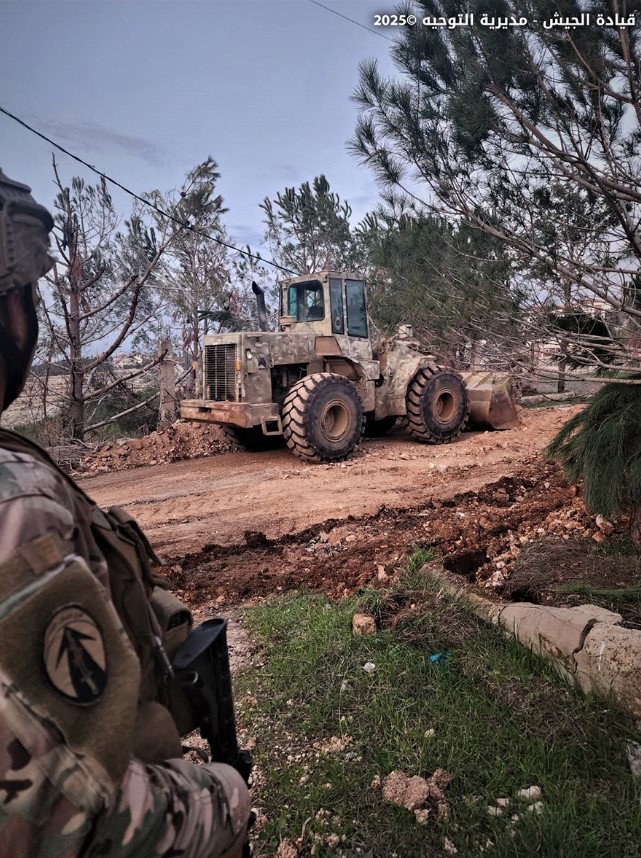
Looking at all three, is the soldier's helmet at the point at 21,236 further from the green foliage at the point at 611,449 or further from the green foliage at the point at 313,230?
the green foliage at the point at 313,230

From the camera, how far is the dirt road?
5.11 meters

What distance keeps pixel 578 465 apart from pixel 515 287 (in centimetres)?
125

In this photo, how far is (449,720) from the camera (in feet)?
6.91

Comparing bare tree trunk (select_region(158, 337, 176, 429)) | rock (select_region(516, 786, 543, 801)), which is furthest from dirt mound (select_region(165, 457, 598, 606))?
bare tree trunk (select_region(158, 337, 176, 429))

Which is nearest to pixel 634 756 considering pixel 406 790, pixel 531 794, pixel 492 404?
pixel 531 794

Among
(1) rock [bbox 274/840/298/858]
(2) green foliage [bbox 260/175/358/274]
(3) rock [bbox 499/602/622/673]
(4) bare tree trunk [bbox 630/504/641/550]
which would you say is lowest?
(1) rock [bbox 274/840/298/858]

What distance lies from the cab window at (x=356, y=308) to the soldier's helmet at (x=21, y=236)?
23.6ft

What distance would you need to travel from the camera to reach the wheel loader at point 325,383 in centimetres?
722

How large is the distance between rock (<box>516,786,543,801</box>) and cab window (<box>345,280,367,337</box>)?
6.89 metres

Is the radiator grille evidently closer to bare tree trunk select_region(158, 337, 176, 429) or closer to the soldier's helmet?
bare tree trunk select_region(158, 337, 176, 429)

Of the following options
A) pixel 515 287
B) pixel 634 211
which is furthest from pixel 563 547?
pixel 634 211

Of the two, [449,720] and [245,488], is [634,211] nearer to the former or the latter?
[449,720]

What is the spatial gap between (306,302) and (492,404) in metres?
3.72

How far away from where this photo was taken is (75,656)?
2.42 ft
